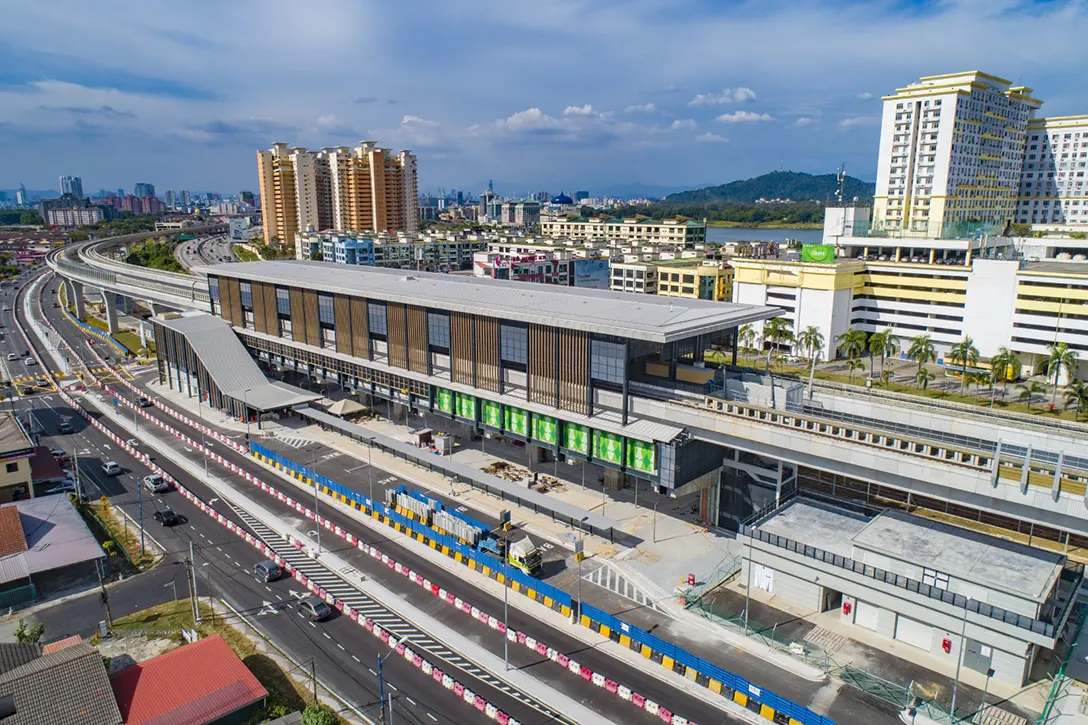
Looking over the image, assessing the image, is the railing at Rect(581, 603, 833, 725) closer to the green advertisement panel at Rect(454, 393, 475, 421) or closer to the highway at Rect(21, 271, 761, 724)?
the highway at Rect(21, 271, 761, 724)

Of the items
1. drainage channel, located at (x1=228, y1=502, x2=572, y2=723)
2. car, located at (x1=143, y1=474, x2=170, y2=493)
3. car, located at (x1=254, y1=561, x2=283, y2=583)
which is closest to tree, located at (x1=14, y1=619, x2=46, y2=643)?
car, located at (x1=254, y1=561, x2=283, y2=583)

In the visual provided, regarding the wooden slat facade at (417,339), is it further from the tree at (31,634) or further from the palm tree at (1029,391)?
the palm tree at (1029,391)

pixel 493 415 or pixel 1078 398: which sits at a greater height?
pixel 493 415

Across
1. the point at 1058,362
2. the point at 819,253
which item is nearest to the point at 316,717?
the point at 1058,362

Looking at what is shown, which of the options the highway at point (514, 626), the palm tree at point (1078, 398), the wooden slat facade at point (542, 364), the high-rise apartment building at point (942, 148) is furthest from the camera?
the high-rise apartment building at point (942, 148)

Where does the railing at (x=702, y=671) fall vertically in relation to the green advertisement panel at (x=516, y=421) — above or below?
below

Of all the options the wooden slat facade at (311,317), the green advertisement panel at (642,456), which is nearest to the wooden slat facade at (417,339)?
the wooden slat facade at (311,317)

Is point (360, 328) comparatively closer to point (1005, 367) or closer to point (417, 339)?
Result: point (417, 339)

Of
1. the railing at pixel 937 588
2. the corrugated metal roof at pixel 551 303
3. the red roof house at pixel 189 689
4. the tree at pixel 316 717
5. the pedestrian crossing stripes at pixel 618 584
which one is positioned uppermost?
the corrugated metal roof at pixel 551 303
